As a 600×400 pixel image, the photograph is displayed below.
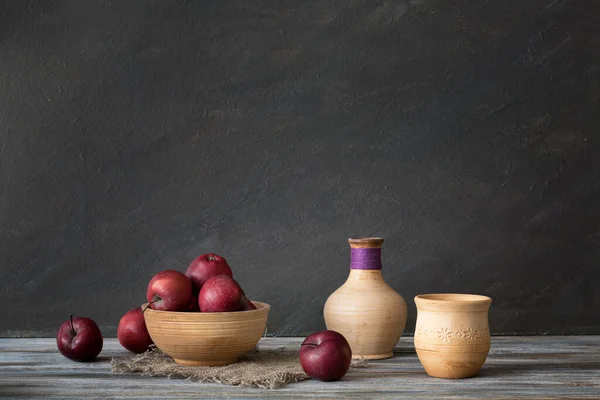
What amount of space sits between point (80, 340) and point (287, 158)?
68 centimetres

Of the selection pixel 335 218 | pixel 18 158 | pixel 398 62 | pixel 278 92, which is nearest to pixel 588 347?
pixel 335 218

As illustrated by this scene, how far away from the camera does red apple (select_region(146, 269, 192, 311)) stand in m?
1.48

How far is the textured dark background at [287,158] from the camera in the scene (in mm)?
1931

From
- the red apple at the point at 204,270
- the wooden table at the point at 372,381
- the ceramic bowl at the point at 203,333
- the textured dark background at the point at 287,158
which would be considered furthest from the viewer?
the textured dark background at the point at 287,158

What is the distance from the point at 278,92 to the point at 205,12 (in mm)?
272

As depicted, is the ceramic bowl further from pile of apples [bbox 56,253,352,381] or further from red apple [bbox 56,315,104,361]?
red apple [bbox 56,315,104,361]

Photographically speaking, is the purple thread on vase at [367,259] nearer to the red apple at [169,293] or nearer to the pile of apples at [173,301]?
the pile of apples at [173,301]

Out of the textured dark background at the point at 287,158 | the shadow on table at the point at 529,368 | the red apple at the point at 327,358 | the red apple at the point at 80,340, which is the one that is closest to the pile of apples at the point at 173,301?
the red apple at the point at 80,340

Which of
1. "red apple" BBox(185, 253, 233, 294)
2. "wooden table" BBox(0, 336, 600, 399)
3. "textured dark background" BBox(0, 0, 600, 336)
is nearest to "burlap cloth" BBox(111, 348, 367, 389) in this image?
"wooden table" BBox(0, 336, 600, 399)

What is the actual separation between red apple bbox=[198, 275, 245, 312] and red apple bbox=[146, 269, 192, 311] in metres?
0.04

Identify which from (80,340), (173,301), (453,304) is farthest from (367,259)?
(80,340)

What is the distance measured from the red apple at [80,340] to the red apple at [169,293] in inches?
Answer: 6.9

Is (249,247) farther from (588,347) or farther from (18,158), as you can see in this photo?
(588,347)

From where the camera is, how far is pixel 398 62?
1949 mm
